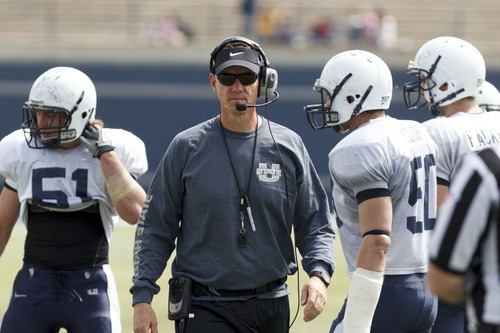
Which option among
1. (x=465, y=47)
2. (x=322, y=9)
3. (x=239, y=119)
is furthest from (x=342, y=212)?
(x=322, y=9)

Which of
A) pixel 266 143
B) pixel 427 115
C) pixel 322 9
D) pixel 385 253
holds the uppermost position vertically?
pixel 266 143

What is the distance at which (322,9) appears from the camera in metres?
21.0

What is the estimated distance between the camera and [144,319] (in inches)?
145

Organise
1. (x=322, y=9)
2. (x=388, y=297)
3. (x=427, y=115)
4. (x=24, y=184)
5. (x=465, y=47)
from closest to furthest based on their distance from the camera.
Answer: (x=388, y=297) < (x=24, y=184) < (x=465, y=47) < (x=427, y=115) < (x=322, y=9)

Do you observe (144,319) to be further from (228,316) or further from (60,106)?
(60,106)

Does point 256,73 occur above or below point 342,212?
above

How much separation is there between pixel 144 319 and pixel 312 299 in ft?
2.37

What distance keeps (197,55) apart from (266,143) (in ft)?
50.1

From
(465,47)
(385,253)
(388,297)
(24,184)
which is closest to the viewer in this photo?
(385,253)

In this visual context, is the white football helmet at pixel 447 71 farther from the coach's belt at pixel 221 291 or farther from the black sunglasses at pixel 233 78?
the coach's belt at pixel 221 291

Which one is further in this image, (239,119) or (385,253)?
(239,119)

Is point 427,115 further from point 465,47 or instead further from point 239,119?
point 239,119

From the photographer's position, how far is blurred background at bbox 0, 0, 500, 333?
1862 centimetres

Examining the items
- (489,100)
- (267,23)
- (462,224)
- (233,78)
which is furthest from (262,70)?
(267,23)
